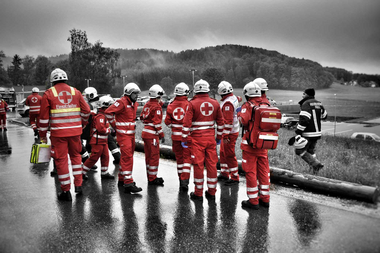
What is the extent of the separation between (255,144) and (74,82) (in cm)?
6066

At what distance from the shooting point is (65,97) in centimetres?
534

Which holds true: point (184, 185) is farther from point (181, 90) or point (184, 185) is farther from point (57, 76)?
point (57, 76)

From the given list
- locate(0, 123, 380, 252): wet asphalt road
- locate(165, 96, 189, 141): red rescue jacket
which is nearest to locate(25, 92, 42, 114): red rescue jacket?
locate(0, 123, 380, 252): wet asphalt road

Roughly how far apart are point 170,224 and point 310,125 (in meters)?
3.92

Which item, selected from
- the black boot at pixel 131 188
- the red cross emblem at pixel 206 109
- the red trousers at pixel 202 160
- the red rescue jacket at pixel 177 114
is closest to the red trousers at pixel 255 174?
the red trousers at pixel 202 160

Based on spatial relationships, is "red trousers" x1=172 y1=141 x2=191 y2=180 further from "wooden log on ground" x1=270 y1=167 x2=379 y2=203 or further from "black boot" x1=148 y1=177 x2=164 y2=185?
"wooden log on ground" x1=270 y1=167 x2=379 y2=203

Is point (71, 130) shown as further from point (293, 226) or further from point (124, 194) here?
point (293, 226)

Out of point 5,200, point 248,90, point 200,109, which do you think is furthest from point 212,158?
point 5,200

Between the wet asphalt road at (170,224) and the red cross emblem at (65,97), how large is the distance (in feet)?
6.03

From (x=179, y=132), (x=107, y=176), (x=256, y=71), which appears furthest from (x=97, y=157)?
(x=256, y=71)

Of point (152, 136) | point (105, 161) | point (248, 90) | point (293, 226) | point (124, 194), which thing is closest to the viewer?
point (293, 226)

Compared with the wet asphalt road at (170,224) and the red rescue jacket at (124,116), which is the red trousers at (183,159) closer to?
the wet asphalt road at (170,224)

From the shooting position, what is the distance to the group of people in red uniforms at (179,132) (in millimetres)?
5074

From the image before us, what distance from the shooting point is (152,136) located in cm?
616
